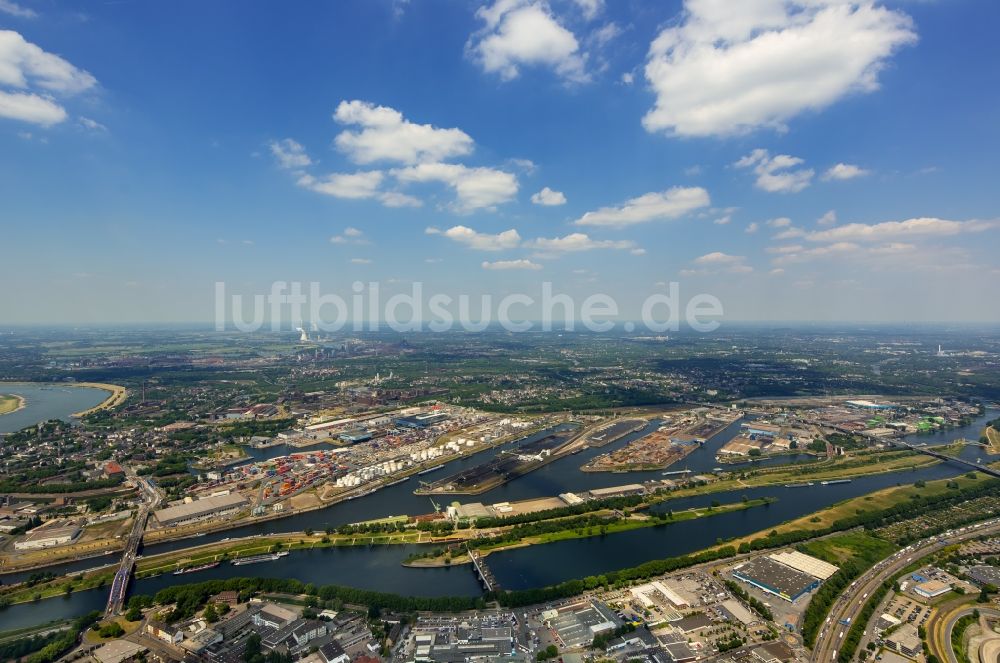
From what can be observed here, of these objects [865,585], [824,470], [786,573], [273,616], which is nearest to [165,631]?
[273,616]

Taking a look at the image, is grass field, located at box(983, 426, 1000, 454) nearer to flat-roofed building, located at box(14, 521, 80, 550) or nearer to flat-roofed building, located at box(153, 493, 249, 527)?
flat-roofed building, located at box(153, 493, 249, 527)

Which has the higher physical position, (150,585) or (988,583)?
(988,583)

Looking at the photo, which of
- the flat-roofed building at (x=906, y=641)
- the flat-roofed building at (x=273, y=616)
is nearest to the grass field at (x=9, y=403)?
the flat-roofed building at (x=273, y=616)

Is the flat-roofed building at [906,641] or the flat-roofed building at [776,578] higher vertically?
the flat-roofed building at [776,578]

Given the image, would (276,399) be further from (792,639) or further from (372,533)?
(792,639)

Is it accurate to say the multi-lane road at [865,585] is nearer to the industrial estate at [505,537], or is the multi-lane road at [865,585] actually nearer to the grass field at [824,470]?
the industrial estate at [505,537]

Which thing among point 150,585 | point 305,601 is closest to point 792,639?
point 305,601
